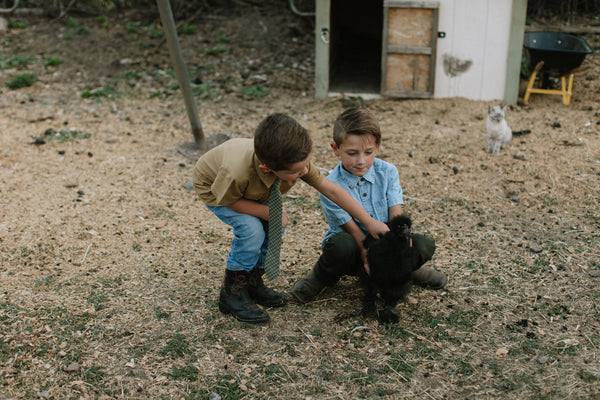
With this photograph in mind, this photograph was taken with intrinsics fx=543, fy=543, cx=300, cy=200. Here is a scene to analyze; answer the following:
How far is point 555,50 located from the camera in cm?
637

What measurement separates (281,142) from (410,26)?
4.69m

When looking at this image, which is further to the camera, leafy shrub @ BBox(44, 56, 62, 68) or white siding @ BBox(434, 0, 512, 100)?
leafy shrub @ BBox(44, 56, 62, 68)

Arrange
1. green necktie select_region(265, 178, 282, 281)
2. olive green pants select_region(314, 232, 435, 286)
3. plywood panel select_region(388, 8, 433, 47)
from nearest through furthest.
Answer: green necktie select_region(265, 178, 282, 281) → olive green pants select_region(314, 232, 435, 286) → plywood panel select_region(388, 8, 433, 47)

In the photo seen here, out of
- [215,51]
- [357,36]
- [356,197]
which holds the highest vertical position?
[357,36]

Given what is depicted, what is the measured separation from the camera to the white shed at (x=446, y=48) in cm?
642

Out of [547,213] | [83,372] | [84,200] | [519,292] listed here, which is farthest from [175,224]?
[547,213]

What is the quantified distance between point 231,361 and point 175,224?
1750 mm

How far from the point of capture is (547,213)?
425 centimetres

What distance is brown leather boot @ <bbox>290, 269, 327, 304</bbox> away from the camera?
322cm

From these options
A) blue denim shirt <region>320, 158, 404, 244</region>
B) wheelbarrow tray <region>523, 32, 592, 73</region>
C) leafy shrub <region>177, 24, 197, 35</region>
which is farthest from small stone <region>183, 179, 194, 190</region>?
leafy shrub <region>177, 24, 197, 35</region>

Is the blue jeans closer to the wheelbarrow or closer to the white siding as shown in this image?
the white siding

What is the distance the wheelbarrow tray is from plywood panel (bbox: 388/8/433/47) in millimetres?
1304

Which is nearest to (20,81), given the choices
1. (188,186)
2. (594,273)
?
(188,186)

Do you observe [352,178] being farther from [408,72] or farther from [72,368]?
[408,72]
